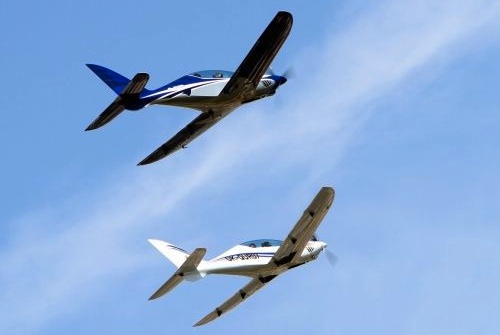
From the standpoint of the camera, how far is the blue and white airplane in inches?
2172

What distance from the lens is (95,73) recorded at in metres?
58.5

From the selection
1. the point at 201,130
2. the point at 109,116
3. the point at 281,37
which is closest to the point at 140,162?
the point at 201,130

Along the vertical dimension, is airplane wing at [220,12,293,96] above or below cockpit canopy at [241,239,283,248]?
above

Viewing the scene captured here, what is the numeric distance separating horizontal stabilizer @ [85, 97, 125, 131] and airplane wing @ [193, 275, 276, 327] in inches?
470

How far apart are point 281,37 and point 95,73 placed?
29.0 ft

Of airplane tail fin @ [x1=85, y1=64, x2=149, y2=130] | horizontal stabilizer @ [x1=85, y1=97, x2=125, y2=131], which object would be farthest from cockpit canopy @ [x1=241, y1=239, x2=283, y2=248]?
horizontal stabilizer @ [x1=85, y1=97, x2=125, y2=131]

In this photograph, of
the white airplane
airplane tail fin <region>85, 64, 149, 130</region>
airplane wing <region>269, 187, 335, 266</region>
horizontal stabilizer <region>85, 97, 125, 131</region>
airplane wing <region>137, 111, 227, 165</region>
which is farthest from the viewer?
airplane wing <region>137, 111, 227, 165</region>

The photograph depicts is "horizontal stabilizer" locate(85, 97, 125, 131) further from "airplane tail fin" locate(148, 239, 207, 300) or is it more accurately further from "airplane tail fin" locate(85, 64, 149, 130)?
"airplane tail fin" locate(148, 239, 207, 300)

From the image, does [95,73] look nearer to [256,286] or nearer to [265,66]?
[265,66]

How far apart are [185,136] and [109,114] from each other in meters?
7.04

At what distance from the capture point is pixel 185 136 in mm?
62188

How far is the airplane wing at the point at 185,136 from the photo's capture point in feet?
199

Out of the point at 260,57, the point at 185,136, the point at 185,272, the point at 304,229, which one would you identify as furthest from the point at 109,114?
the point at 304,229

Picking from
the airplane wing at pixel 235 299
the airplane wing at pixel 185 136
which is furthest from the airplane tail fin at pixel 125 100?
the airplane wing at pixel 235 299
